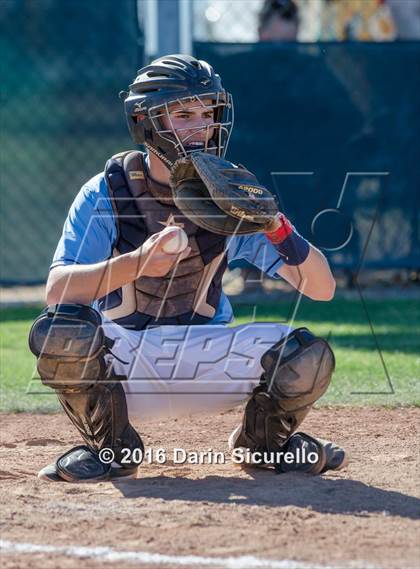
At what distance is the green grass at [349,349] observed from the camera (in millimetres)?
5391

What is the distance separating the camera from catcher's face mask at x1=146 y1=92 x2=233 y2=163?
3818mm

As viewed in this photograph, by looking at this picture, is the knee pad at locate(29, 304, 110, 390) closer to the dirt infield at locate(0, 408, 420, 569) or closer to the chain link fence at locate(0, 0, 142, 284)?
the dirt infield at locate(0, 408, 420, 569)

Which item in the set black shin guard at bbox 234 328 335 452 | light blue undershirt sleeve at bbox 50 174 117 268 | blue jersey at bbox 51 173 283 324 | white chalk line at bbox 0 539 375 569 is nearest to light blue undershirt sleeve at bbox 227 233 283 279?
blue jersey at bbox 51 173 283 324

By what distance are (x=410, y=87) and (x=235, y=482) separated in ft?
17.5

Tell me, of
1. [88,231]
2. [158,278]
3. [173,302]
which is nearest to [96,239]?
[88,231]

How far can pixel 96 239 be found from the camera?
3.75 metres

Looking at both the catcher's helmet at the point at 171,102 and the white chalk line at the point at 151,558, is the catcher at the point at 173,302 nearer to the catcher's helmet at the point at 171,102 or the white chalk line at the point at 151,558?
the catcher's helmet at the point at 171,102

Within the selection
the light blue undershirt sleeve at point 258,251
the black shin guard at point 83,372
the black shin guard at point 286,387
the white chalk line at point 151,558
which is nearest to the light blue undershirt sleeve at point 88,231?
the black shin guard at point 83,372

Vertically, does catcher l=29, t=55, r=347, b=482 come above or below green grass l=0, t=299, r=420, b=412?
above

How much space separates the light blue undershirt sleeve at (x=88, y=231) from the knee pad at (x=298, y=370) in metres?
0.67

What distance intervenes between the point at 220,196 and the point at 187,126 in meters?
0.42

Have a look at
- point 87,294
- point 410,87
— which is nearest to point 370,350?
point 410,87

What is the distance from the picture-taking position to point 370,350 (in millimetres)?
6488

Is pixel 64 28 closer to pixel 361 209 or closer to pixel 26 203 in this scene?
pixel 26 203
